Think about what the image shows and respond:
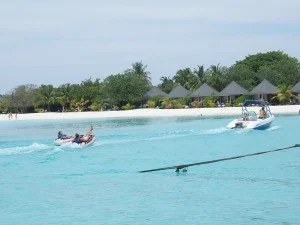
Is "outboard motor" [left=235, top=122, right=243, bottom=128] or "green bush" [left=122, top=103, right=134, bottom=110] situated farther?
"green bush" [left=122, top=103, right=134, bottom=110]

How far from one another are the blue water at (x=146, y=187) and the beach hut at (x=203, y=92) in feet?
139

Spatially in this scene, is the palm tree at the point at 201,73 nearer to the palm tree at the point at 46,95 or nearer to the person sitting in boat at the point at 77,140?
the palm tree at the point at 46,95

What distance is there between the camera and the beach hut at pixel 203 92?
72.8m

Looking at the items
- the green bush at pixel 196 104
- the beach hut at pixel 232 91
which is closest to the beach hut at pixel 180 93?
the green bush at pixel 196 104

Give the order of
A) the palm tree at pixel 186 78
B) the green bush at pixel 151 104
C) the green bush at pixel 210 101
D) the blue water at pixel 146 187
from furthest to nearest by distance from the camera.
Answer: the palm tree at pixel 186 78 → the green bush at pixel 151 104 → the green bush at pixel 210 101 → the blue water at pixel 146 187

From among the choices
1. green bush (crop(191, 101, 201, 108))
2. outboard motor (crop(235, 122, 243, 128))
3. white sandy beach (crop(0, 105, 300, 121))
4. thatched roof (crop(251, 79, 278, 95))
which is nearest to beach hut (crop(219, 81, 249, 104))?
thatched roof (crop(251, 79, 278, 95))

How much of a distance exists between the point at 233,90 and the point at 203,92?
390 cm

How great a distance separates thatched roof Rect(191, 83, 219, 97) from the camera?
72.8 metres

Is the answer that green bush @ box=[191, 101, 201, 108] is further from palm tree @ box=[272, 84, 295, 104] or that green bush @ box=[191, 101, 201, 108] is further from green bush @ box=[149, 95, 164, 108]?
palm tree @ box=[272, 84, 295, 104]

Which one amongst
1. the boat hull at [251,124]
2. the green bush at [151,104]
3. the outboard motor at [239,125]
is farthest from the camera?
the green bush at [151,104]

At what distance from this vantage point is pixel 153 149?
3031 centimetres

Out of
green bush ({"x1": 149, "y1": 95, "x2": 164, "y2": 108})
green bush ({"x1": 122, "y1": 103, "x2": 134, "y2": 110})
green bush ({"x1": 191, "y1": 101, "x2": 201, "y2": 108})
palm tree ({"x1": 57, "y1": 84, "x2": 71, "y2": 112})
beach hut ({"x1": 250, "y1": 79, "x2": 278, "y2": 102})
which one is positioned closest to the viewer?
beach hut ({"x1": 250, "y1": 79, "x2": 278, "y2": 102})

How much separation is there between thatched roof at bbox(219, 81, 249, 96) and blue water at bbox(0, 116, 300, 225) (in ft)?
134

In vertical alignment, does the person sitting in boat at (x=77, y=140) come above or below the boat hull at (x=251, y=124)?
below
